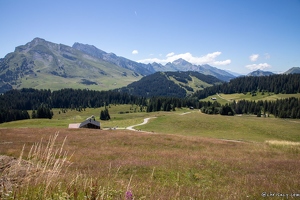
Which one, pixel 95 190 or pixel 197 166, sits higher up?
pixel 95 190

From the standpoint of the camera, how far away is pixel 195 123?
280 feet

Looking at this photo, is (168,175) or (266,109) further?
(266,109)

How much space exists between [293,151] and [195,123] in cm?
5381

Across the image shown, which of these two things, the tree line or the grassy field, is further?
the tree line

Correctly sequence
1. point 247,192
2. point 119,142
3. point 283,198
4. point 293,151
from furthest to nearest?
point 119,142 → point 293,151 → point 247,192 → point 283,198

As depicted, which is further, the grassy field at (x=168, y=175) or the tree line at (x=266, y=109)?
the tree line at (x=266, y=109)

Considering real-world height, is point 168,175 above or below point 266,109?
below

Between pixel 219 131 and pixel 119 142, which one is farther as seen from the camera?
pixel 219 131

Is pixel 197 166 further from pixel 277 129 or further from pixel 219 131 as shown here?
pixel 277 129

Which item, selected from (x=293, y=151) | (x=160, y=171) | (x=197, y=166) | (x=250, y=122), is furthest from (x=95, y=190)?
(x=250, y=122)

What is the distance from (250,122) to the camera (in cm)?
8744

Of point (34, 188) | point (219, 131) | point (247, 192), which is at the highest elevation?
point (34, 188)

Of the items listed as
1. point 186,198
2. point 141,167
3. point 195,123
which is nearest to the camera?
point 186,198

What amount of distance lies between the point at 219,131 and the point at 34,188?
76.8 m
